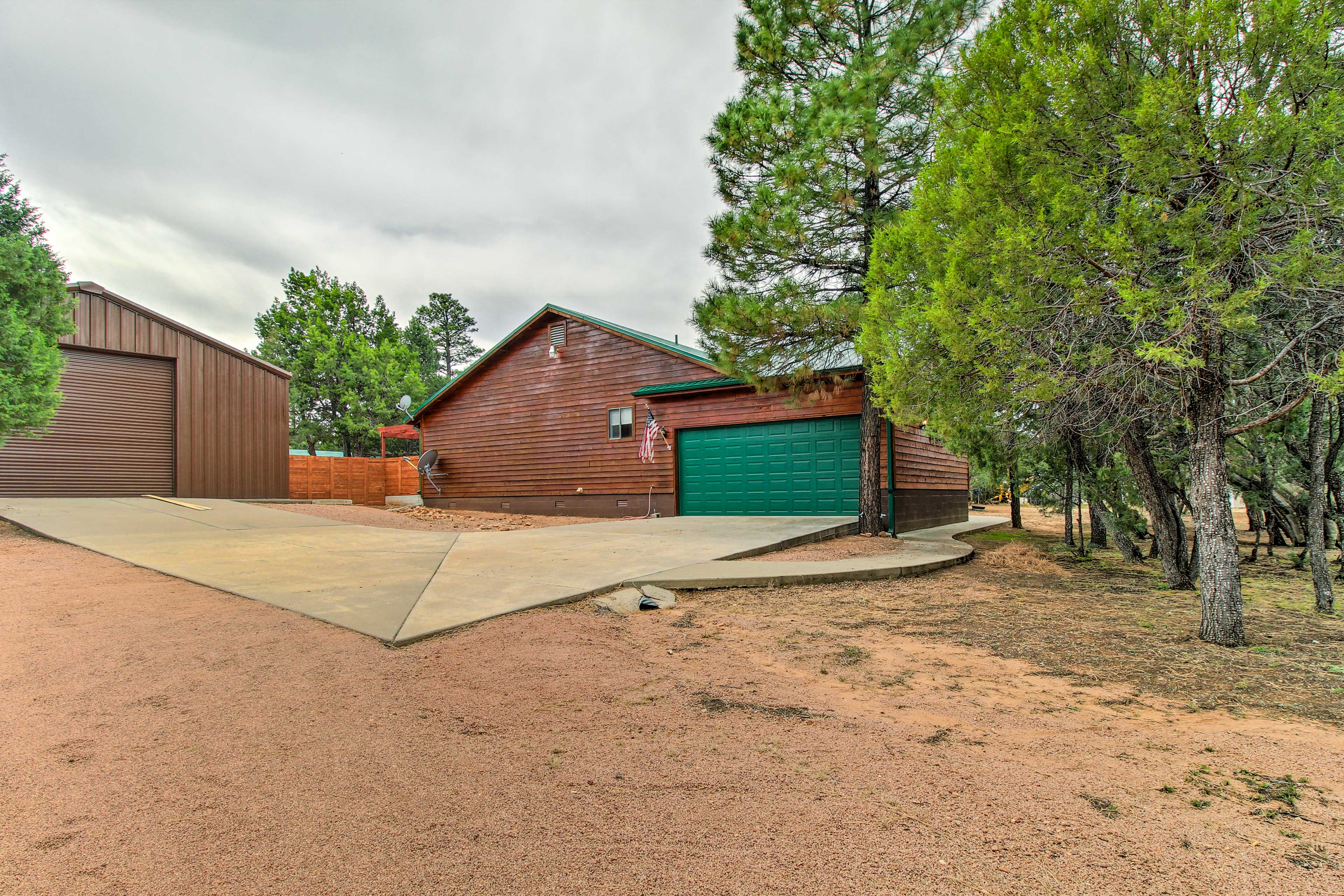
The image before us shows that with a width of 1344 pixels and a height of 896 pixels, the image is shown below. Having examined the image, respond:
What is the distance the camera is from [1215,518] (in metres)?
4.27

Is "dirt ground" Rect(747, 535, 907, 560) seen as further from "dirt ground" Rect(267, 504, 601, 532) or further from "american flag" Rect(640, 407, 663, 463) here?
"american flag" Rect(640, 407, 663, 463)

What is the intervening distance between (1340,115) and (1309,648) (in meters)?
3.46

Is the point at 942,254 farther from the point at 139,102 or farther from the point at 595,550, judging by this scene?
the point at 139,102

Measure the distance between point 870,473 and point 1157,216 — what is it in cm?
710

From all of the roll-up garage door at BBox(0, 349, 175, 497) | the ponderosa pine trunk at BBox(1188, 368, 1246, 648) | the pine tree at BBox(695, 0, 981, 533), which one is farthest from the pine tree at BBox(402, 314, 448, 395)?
the ponderosa pine trunk at BBox(1188, 368, 1246, 648)

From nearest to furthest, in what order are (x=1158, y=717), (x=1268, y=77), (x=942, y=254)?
(x=1158, y=717) < (x=1268, y=77) < (x=942, y=254)

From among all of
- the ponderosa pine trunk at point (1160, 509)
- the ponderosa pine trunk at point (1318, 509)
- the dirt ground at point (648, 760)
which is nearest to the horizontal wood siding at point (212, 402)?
the dirt ground at point (648, 760)

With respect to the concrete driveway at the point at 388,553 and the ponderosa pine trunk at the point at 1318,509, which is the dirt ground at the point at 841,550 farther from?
the ponderosa pine trunk at the point at 1318,509

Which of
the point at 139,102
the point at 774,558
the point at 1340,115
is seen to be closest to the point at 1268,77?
the point at 1340,115

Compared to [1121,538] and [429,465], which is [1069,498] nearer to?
[1121,538]

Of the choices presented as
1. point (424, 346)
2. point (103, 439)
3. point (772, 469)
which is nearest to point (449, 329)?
point (424, 346)

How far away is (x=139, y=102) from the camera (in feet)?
36.7

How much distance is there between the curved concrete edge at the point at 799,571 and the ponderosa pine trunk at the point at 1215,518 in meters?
3.00

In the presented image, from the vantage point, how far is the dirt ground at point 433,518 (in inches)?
473
